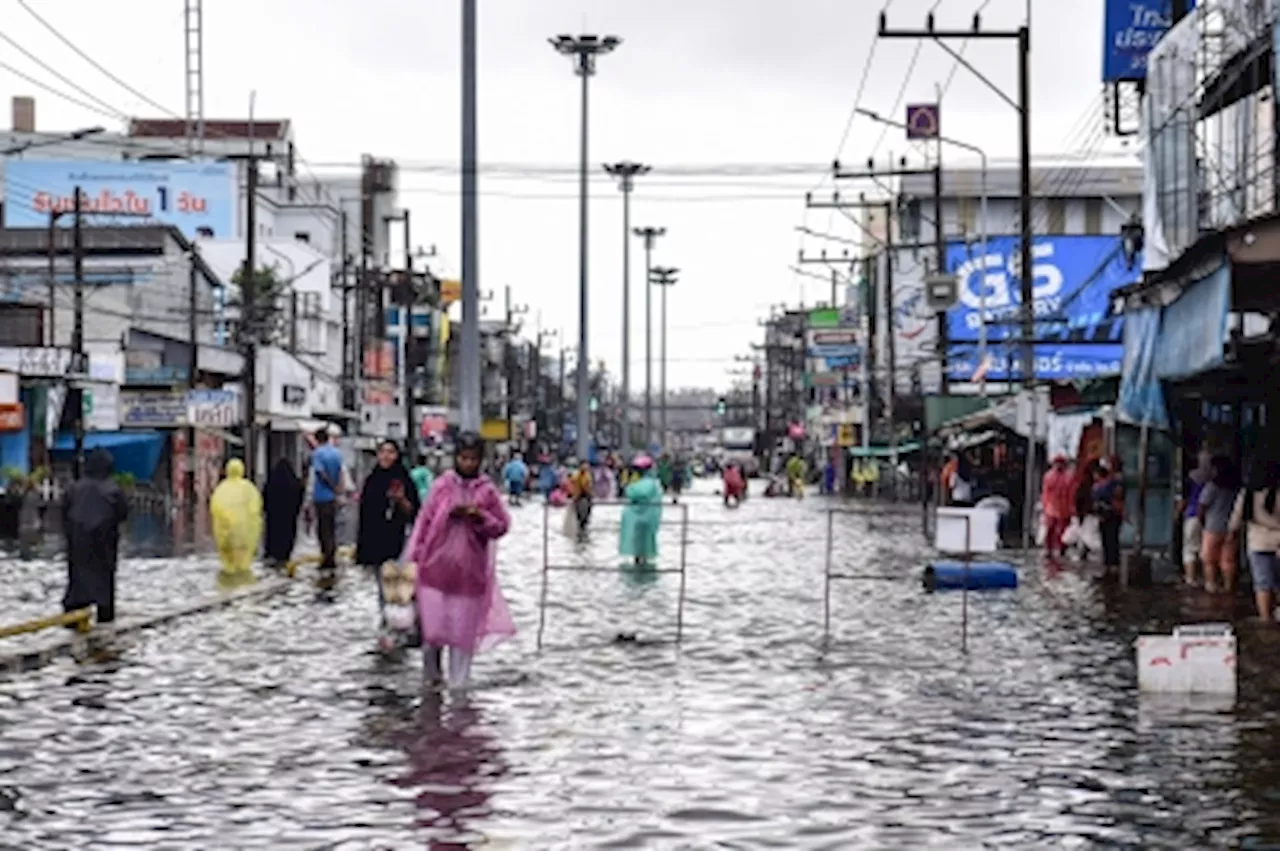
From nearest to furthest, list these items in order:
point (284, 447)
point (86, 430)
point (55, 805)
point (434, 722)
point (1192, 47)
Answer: point (55, 805)
point (434, 722)
point (1192, 47)
point (86, 430)
point (284, 447)

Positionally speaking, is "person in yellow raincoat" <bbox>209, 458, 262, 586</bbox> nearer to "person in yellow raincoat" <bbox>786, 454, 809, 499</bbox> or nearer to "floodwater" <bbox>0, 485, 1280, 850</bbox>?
"floodwater" <bbox>0, 485, 1280, 850</bbox>

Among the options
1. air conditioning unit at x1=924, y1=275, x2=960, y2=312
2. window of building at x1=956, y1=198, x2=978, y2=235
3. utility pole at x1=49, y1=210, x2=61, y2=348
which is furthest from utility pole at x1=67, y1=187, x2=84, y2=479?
window of building at x1=956, y1=198, x2=978, y2=235

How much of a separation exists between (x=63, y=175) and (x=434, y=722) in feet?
258

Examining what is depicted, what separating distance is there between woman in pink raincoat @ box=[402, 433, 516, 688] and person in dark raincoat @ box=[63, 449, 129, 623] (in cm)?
480

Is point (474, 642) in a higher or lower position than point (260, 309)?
lower

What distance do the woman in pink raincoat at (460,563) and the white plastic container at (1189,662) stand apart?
13.6ft

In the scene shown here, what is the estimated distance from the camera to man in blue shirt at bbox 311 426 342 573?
93.3 ft

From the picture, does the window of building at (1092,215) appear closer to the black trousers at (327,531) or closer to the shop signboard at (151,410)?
the shop signboard at (151,410)

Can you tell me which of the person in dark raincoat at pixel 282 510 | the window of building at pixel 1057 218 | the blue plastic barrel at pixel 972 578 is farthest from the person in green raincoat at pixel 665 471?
the blue plastic barrel at pixel 972 578

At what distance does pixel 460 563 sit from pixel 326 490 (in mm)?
13659

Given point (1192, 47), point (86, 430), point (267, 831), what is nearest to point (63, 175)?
point (86, 430)

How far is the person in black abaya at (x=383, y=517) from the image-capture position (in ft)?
68.6

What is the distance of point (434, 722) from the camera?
13359 millimetres

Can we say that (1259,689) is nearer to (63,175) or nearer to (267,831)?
(267,831)
